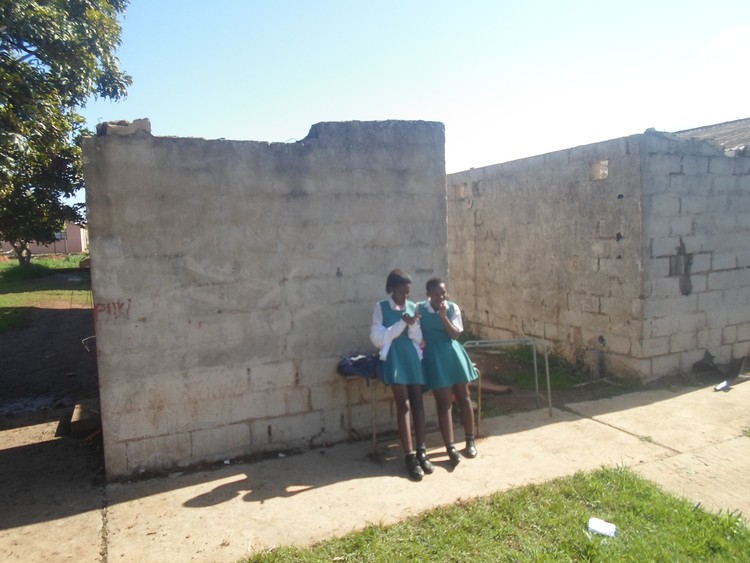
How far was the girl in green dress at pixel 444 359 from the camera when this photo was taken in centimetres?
465

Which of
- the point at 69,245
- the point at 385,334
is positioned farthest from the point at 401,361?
the point at 69,245

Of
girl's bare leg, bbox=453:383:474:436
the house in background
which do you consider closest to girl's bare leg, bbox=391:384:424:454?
girl's bare leg, bbox=453:383:474:436

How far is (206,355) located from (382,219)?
1.96 m

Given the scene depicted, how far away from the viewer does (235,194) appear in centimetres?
461

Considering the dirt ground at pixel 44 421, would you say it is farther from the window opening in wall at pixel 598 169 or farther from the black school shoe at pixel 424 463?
the window opening in wall at pixel 598 169

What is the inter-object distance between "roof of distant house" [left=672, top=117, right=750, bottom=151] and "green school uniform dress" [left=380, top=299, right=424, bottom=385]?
5.37 meters

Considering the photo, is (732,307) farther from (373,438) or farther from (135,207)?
(135,207)

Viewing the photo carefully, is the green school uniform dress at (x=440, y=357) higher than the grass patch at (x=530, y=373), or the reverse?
the green school uniform dress at (x=440, y=357)

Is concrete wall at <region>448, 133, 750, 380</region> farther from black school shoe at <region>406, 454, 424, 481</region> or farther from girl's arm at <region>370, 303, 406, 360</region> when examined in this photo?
black school shoe at <region>406, 454, 424, 481</region>

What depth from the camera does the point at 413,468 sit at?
4258 mm

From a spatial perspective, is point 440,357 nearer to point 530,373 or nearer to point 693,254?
point 530,373

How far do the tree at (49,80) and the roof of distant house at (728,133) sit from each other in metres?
7.95

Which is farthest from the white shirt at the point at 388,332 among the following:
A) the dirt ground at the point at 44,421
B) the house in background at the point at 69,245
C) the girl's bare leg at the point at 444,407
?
the house in background at the point at 69,245

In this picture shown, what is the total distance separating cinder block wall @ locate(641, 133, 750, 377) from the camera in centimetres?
669
